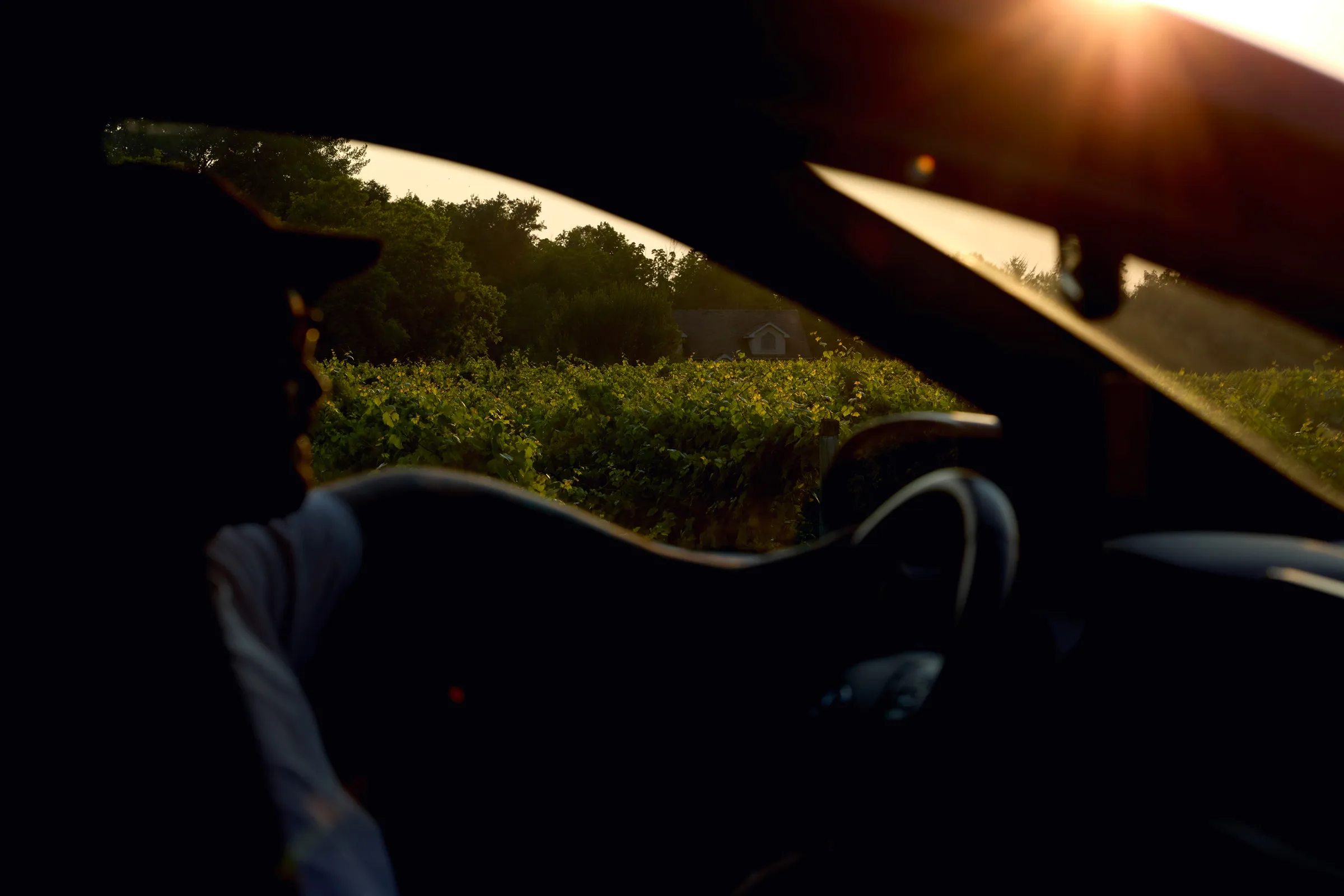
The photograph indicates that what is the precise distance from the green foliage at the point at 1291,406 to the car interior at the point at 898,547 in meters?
0.10

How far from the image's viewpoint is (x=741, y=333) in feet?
207

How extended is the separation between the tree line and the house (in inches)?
71.2

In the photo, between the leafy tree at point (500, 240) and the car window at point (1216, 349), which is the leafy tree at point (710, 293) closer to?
the leafy tree at point (500, 240)

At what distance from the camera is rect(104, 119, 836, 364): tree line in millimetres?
40312

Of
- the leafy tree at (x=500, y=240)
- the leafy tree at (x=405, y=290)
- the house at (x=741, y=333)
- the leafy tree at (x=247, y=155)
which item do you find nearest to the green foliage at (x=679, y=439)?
the leafy tree at (x=247, y=155)

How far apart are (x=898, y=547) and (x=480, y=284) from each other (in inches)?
2379

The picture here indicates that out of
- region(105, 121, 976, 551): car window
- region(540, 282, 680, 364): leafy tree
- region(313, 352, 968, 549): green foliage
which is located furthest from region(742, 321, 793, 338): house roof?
region(313, 352, 968, 549): green foliage

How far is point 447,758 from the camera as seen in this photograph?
5.82 feet

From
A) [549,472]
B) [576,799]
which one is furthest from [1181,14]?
[549,472]

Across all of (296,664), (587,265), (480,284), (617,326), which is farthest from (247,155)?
(587,265)

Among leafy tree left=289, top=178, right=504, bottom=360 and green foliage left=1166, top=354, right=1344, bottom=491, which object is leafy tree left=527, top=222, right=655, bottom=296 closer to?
leafy tree left=289, top=178, right=504, bottom=360

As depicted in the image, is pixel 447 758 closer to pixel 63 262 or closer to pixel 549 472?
pixel 63 262

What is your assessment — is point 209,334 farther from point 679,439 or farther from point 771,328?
point 771,328

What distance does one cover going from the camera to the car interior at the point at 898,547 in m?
1.04
